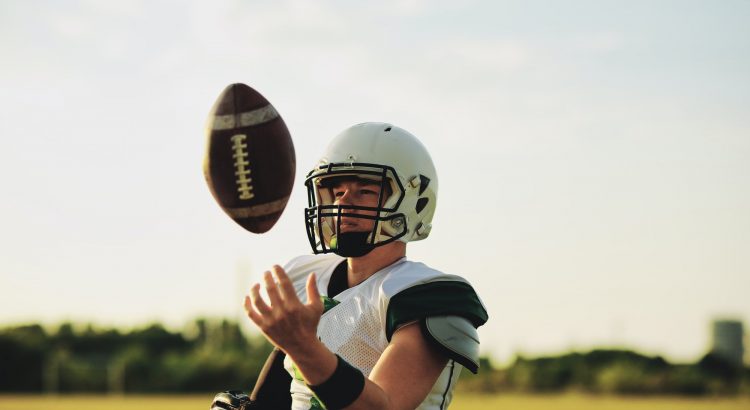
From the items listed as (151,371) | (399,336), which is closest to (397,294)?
(399,336)

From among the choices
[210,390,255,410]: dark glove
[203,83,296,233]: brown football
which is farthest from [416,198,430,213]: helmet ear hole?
[210,390,255,410]: dark glove

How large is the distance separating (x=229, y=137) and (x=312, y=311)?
1.20 metres

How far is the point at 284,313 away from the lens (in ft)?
7.89

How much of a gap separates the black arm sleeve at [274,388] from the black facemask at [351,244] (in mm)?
476

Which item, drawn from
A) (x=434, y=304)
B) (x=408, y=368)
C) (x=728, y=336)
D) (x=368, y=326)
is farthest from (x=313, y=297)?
(x=728, y=336)

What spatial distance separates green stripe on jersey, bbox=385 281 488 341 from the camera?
9.77ft

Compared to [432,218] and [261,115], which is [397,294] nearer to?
[432,218]

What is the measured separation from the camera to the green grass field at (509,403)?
2547 centimetres

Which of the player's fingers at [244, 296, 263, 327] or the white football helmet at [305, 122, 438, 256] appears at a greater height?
the white football helmet at [305, 122, 438, 256]

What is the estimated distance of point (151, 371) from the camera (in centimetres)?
3481

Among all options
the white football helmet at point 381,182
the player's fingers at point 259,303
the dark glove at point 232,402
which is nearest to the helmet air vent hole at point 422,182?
the white football helmet at point 381,182

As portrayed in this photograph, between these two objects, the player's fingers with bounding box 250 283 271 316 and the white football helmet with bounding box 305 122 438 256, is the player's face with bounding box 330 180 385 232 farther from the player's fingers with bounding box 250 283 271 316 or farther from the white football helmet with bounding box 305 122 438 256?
the player's fingers with bounding box 250 283 271 316

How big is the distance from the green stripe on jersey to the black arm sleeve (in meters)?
0.62

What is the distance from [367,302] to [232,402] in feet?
2.25
